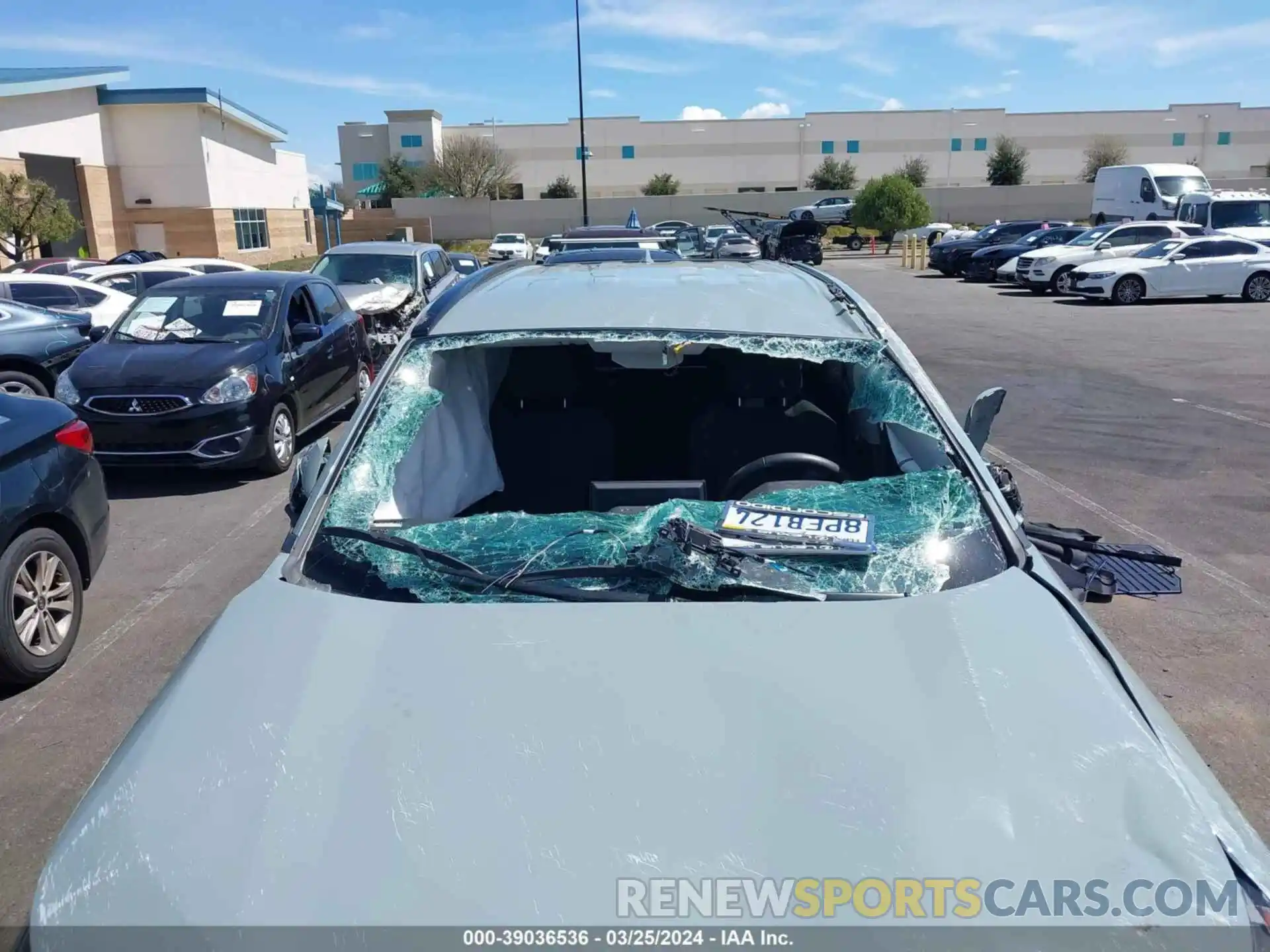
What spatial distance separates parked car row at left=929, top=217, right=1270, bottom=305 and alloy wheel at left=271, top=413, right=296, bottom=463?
62.1ft

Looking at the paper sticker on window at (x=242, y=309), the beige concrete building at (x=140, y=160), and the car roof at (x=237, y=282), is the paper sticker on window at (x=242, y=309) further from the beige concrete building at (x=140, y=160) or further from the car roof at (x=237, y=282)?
the beige concrete building at (x=140, y=160)

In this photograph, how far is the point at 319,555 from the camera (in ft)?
8.04

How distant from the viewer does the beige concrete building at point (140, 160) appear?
33125 mm

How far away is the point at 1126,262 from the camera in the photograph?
21.5 m

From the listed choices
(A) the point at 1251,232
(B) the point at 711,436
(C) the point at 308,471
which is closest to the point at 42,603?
(C) the point at 308,471

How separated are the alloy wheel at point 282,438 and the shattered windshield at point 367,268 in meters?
5.75

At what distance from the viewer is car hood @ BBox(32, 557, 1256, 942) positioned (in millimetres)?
1517

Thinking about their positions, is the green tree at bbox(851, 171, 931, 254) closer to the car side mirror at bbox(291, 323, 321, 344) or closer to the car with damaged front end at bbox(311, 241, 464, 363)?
the car with damaged front end at bbox(311, 241, 464, 363)

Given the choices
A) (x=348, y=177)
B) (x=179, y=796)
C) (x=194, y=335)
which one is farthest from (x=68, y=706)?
(x=348, y=177)

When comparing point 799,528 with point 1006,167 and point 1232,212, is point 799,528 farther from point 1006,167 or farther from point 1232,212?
point 1006,167

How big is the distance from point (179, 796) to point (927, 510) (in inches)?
75.5

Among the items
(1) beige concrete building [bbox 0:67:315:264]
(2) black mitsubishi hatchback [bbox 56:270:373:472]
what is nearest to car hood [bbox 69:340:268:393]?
(2) black mitsubishi hatchback [bbox 56:270:373:472]

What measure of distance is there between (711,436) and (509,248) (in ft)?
115

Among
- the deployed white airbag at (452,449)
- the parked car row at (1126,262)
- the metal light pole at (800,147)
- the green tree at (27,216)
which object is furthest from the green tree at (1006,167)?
the deployed white airbag at (452,449)
